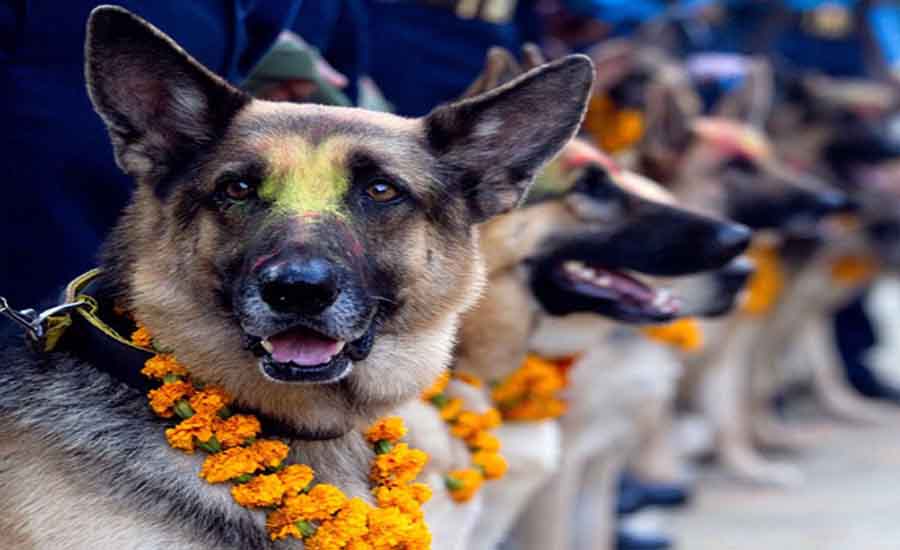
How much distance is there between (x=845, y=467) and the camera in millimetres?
7332

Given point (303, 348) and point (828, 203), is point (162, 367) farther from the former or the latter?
point (828, 203)

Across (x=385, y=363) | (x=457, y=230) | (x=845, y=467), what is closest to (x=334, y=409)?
(x=385, y=363)

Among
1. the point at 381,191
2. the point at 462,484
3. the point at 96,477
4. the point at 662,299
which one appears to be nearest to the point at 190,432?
the point at 96,477

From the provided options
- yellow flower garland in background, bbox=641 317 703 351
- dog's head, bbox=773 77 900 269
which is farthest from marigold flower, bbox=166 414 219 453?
dog's head, bbox=773 77 900 269

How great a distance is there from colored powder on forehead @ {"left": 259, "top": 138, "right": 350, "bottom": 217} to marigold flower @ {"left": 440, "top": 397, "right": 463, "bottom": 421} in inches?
37.5

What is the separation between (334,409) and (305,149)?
0.49 m

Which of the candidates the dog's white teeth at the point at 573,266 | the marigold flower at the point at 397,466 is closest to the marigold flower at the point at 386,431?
the marigold flower at the point at 397,466

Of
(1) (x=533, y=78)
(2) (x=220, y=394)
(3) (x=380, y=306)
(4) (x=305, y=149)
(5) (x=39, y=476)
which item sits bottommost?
(5) (x=39, y=476)

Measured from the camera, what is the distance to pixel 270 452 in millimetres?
2256

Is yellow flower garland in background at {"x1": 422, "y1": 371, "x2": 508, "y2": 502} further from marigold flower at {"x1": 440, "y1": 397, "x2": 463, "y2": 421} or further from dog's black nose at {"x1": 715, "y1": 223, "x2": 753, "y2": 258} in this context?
dog's black nose at {"x1": 715, "y1": 223, "x2": 753, "y2": 258}

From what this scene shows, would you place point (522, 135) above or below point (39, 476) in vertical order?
above

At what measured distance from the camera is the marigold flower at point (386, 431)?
8.08 feet

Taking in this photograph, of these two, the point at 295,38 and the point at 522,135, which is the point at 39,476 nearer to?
the point at 522,135

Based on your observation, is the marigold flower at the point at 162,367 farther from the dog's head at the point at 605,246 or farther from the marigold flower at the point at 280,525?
the dog's head at the point at 605,246
